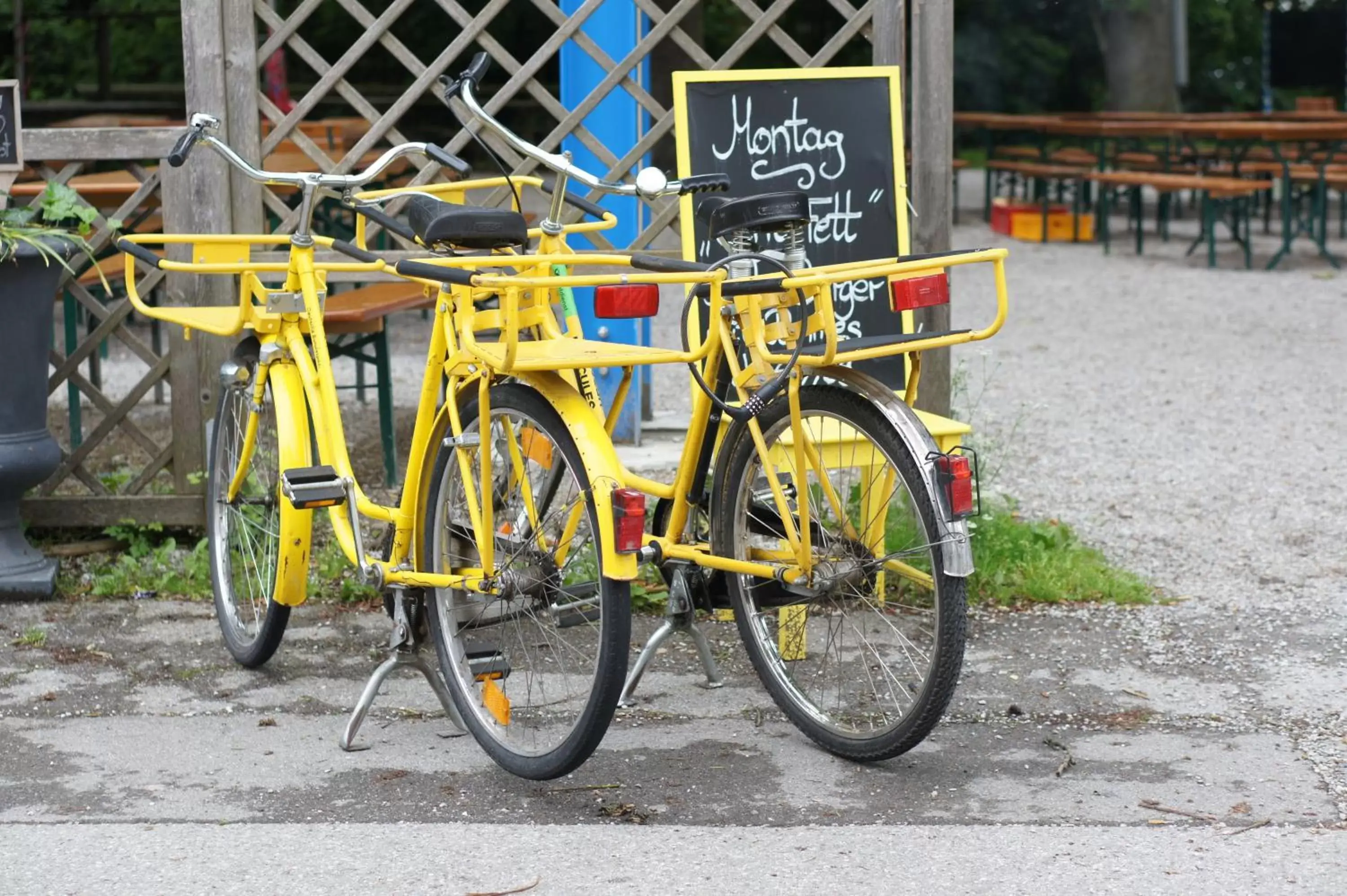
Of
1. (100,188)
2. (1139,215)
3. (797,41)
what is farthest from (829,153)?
(797,41)

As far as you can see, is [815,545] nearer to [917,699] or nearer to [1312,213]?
[917,699]

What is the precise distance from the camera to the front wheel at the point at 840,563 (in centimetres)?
357

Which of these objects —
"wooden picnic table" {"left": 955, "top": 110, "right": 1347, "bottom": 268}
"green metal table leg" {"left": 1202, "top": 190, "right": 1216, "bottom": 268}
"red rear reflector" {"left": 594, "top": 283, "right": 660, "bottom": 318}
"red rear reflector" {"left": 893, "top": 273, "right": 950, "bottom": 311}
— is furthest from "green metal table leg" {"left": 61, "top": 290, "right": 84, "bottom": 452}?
"wooden picnic table" {"left": 955, "top": 110, "right": 1347, "bottom": 268}

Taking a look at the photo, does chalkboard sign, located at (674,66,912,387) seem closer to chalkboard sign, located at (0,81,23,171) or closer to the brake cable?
Result: the brake cable

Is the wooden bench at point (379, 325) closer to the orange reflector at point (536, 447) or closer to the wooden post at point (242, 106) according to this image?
the wooden post at point (242, 106)

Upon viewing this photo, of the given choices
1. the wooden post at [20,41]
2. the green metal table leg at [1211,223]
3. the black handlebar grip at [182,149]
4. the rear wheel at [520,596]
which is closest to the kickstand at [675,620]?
the rear wheel at [520,596]

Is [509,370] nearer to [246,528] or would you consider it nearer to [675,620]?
[675,620]

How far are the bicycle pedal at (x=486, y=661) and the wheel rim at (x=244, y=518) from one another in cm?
72

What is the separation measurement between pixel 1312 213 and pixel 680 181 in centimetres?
1165

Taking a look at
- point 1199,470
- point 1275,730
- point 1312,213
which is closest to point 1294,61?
point 1312,213

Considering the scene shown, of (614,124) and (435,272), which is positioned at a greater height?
(614,124)

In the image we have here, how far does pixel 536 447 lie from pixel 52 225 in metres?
2.29

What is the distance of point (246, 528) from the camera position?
467 cm

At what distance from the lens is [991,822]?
3473 millimetres
